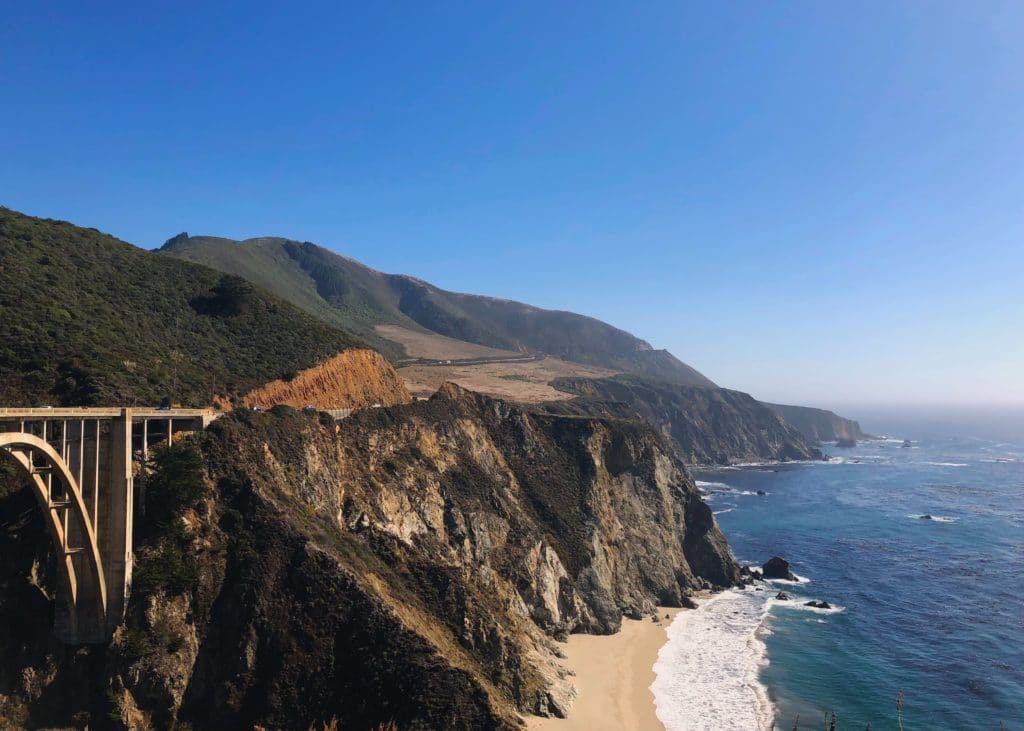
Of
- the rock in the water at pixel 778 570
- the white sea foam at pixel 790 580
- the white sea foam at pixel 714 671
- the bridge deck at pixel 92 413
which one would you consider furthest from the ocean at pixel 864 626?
the bridge deck at pixel 92 413

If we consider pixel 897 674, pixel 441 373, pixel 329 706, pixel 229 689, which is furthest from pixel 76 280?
pixel 441 373

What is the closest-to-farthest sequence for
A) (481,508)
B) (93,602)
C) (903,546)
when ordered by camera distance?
(93,602) → (481,508) → (903,546)

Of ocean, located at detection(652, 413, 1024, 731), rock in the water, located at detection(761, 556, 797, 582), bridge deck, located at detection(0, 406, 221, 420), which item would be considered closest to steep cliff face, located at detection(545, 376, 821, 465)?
ocean, located at detection(652, 413, 1024, 731)

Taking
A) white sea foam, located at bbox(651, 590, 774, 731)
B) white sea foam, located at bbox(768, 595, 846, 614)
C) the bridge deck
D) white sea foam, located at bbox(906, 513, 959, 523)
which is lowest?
white sea foam, located at bbox(651, 590, 774, 731)

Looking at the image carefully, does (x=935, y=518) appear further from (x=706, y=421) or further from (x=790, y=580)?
(x=706, y=421)

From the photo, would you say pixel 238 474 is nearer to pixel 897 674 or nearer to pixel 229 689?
pixel 229 689

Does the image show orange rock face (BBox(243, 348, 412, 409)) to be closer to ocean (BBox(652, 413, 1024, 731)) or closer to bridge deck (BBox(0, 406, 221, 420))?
bridge deck (BBox(0, 406, 221, 420))

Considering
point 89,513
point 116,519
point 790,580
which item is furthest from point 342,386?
point 790,580
